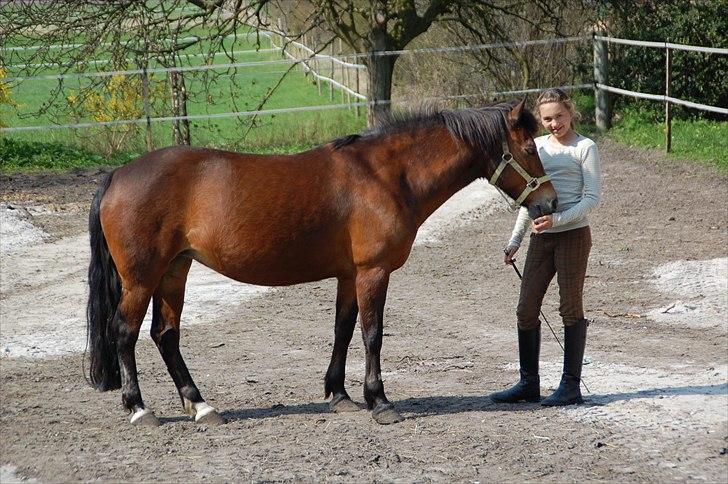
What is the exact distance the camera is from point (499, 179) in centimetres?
561

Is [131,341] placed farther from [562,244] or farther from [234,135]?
[234,135]

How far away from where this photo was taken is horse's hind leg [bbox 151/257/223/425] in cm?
573

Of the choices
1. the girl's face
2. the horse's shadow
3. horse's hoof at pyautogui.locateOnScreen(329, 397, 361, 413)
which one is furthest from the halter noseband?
horse's hoof at pyautogui.locateOnScreen(329, 397, 361, 413)

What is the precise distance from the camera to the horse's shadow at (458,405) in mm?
5773

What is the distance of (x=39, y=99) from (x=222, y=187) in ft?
80.3

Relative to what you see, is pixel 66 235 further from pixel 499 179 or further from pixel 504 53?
pixel 504 53

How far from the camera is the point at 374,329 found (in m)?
5.62

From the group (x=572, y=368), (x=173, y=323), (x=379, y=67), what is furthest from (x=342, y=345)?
(x=379, y=67)

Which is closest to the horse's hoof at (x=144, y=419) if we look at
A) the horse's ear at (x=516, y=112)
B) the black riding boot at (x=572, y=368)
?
the black riding boot at (x=572, y=368)

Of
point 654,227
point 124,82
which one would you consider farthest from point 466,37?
point 654,227

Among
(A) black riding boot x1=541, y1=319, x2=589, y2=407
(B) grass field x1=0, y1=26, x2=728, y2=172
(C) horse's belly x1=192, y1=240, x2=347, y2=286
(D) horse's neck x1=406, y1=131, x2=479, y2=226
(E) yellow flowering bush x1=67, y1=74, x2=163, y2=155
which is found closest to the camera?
(C) horse's belly x1=192, y1=240, x2=347, y2=286

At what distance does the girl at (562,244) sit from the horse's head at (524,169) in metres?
0.08

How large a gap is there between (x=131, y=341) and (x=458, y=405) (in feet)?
6.33

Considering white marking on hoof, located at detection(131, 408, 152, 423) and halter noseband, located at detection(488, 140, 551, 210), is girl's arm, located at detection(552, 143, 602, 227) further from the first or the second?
white marking on hoof, located at detection(131, 408, 152, 423)
